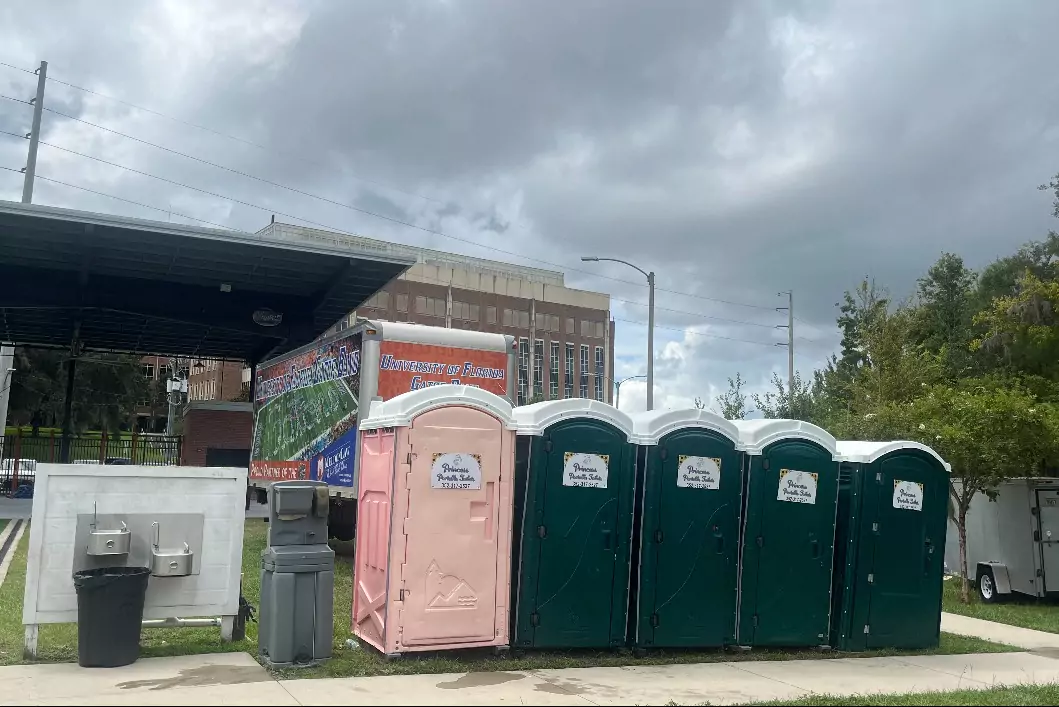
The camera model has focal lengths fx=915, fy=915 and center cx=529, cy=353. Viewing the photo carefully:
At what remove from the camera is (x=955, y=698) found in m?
7.50

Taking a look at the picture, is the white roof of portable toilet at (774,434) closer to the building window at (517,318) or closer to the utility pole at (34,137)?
the utility pole at (34,137)

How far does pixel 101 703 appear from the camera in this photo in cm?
633

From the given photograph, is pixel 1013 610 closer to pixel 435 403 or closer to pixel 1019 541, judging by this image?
pixel 1019 541

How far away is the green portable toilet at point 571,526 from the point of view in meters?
8.46

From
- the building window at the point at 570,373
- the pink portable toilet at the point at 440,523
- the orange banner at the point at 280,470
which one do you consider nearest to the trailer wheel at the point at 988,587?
the pink portable toilet at the point at 440,523

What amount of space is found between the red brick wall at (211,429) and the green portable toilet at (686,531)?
24.7 metres

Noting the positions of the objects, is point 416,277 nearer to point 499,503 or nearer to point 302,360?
point 302,360

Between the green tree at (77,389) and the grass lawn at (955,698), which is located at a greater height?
the green tree at (77,389)

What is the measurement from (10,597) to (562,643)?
22.3ft

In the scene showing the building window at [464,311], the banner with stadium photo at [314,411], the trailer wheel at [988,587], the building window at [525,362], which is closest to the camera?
the banner with stadium photo at [314,411]

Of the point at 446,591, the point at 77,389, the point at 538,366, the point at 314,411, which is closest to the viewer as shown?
the point at 446,591

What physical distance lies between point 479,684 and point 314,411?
800 cm

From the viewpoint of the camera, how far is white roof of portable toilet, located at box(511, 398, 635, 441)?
8.53 m

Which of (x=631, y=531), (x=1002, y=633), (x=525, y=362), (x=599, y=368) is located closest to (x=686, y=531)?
(x=631, y=531)
